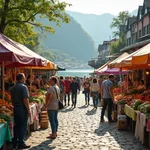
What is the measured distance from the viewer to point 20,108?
7.75 m

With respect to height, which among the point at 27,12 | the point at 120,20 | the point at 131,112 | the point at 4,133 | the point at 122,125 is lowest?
the point at 122,125

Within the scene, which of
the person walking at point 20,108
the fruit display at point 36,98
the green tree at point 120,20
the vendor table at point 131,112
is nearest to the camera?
A: the person walking at point 20,108

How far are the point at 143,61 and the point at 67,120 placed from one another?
5.56 m

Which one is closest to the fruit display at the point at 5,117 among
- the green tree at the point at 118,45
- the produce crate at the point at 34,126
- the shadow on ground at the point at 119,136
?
the produce crate at the point at 34,126

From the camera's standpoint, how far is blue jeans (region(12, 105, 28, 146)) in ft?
25.5

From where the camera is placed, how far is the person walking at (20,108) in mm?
7656

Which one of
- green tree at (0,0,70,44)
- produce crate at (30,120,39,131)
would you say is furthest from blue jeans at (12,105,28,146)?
green tree at (0,0,70,44)

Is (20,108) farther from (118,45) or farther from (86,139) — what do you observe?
(118,45)

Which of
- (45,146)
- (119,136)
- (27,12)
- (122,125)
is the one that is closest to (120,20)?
(27,12)

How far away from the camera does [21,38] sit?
2294cm

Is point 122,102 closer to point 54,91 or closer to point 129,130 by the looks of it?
point 129,130

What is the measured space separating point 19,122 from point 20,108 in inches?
14.8

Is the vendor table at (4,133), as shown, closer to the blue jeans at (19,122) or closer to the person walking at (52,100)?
the blue jeans at (19,122)

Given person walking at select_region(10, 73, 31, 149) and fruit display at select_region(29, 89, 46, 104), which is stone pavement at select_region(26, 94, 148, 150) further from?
fruit display at select_region(29, 89, 46, 104)
